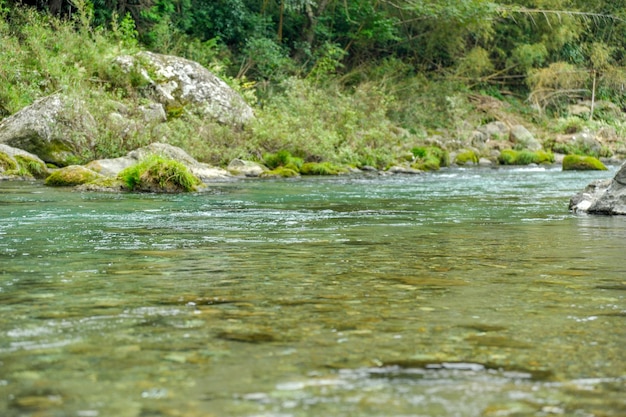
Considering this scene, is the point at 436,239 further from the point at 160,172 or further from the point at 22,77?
the point at 22,77

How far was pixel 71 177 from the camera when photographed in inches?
644

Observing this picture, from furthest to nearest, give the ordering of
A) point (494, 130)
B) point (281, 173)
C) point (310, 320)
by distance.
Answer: point (494, 130) < point (281, 173) < point (310, 320)

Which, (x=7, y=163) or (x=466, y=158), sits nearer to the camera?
(x=7, y=163)

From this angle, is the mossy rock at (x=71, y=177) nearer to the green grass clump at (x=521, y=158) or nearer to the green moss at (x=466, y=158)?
the green moss at (x=466, y=158)

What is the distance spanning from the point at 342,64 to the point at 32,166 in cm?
1775

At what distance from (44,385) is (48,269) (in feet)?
9.94

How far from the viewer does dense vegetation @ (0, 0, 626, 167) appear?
2372 centimetres

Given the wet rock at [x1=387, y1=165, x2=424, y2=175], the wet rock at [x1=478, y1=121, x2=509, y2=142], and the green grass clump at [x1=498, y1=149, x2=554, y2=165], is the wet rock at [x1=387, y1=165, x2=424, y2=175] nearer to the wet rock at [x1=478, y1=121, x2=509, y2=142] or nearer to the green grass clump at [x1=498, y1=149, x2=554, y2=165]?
the green grass clump at [x1=498, y1=149, x2=554, y2=165]

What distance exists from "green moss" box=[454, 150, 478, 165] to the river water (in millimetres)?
20138

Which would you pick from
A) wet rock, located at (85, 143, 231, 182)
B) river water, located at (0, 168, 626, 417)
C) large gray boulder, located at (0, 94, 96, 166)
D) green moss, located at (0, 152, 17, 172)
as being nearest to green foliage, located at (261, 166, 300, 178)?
wet rock, located at (85, 143, 231, 182)

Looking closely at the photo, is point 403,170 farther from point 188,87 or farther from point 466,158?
point 188,87

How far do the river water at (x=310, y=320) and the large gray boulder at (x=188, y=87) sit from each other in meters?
15.4

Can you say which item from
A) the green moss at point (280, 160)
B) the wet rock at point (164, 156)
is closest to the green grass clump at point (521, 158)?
the green moss at point (280, 160)

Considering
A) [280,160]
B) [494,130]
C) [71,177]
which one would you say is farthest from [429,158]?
[71,177]
